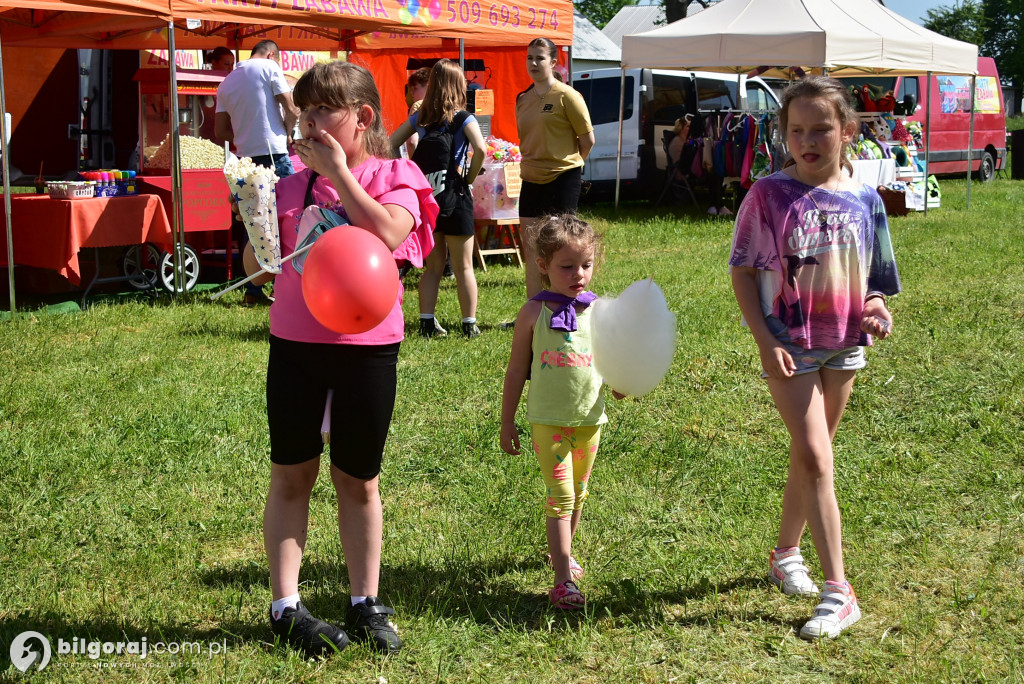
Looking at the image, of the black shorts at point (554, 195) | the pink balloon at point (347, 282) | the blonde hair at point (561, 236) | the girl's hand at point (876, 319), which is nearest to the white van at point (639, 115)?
the black shorts at point (554, 195)

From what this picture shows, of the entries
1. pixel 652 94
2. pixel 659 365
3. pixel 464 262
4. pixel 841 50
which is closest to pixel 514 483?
pixel 659 365

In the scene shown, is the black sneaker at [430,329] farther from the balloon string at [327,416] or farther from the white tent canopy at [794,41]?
the white tent canopy at [794,41]

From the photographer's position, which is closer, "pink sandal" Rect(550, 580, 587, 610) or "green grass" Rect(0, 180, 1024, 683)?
"green grass" Rect(0, 180, 1024, 683)

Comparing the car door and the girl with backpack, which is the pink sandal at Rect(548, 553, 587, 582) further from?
the car door

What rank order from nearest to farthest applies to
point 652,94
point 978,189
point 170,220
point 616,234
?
point 170,220
point 616,234
point 652,94
point 978,189

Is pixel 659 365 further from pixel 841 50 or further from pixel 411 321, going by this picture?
pixel 841 50

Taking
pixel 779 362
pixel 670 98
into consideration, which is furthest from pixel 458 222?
pixel 670 98

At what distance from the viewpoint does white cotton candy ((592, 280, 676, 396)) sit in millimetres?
3105

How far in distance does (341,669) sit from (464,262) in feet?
14.5

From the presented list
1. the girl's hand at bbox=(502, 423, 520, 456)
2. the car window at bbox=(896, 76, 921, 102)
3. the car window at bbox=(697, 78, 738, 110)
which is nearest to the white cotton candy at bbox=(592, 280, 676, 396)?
the girl's hand at bbox=(502, 423, 520, 456)

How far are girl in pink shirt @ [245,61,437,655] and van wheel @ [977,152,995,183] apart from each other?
2115 centimetres

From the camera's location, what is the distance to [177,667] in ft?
9.62

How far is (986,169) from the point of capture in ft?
71.4

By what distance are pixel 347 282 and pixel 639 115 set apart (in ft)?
47.2
